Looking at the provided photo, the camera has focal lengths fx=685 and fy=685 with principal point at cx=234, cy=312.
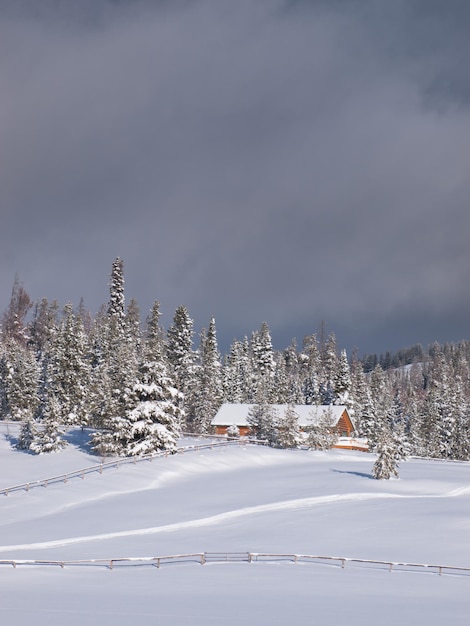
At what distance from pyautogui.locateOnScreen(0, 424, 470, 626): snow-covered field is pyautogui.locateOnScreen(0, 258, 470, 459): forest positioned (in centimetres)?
442

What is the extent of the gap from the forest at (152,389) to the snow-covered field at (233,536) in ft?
14.5

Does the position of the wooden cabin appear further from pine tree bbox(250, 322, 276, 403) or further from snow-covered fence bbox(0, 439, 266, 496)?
pine tree bbox(250, 322, 276, 403)

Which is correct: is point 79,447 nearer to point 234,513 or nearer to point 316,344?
point 234,513

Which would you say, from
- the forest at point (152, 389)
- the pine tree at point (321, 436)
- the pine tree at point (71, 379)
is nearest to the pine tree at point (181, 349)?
the forest at point (152, 389)

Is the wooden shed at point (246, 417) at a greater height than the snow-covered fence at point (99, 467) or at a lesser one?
greater

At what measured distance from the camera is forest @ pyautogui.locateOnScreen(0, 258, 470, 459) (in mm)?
68688

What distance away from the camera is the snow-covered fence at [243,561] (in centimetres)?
3366

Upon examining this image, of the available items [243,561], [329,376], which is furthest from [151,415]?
[329,376]

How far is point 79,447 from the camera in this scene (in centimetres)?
7294

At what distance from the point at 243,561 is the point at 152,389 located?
3405cm

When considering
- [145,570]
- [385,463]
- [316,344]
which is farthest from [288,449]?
[316,344]

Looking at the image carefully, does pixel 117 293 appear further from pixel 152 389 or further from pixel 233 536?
pixel 233 536

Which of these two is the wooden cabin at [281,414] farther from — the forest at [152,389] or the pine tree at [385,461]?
the pine tree at [385,461]

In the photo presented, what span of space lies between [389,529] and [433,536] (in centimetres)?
282
